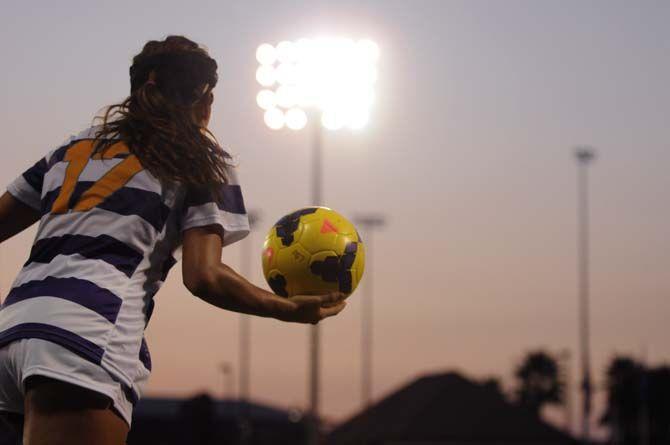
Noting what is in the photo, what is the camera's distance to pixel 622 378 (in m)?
117

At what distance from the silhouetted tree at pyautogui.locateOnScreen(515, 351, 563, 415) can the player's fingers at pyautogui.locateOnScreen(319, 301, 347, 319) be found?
121 meters

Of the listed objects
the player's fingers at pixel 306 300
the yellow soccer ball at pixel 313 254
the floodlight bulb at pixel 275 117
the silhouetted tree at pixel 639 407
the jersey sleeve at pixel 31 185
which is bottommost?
the silhouetted tree at pixel 639 407

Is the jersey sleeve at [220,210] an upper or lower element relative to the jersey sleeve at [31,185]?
lower

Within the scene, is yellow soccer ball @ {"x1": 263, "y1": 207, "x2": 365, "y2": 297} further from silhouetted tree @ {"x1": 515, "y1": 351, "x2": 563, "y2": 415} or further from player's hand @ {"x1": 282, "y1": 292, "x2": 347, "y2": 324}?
silhouetted tree @ {"x1": 515, "y1": 351, "x2": 563, "y2": 415}

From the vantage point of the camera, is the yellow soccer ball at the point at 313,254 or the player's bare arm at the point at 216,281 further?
the yellow soccer ball at the point at 313,254

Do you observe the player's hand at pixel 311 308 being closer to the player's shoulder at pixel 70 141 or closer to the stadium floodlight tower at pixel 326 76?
the player's shoulder at pixel 70 141

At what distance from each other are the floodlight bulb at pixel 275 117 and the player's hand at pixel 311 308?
20396 mm

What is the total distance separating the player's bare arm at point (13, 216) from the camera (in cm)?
431

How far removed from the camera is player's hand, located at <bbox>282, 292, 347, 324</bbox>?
4082 mm

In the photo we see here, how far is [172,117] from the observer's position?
3975 mm

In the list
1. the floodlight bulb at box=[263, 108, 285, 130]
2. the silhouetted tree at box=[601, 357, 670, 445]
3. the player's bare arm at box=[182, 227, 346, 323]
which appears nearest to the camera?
the player's bare arm at box=[182, 227, 346, 323]

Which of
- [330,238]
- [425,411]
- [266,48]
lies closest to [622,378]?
[425,411]

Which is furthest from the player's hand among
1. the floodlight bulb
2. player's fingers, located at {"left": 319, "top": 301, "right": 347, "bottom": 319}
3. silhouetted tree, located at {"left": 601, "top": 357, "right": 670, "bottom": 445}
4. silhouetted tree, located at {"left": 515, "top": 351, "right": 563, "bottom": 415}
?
silhouetted tree, located at {"left": 515, "top": 351, "right": 563, "bottom": 415}

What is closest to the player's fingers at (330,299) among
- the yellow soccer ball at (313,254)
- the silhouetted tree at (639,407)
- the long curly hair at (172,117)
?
the yellow soccer ball at (313,254)
